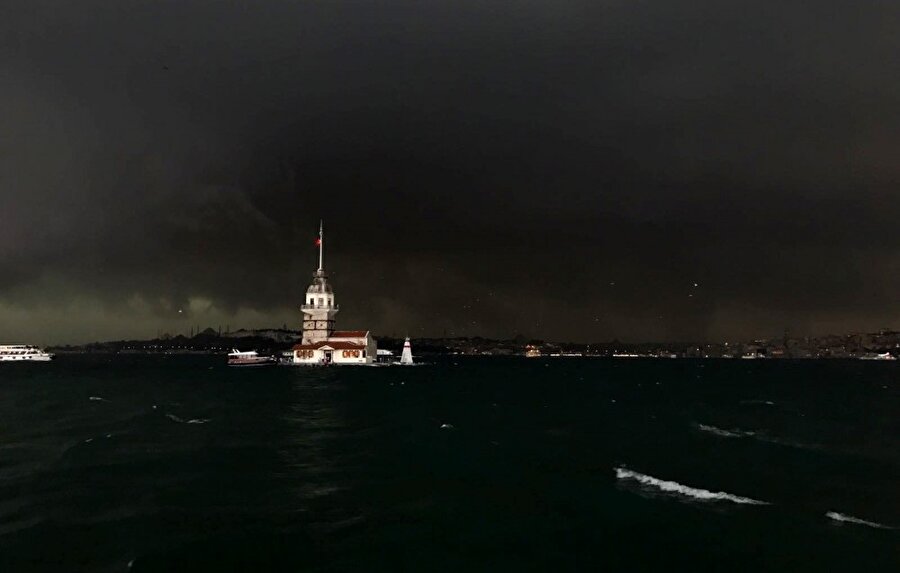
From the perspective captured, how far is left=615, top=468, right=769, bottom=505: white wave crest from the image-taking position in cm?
3912

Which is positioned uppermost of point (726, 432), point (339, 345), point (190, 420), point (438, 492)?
point (339, 345)

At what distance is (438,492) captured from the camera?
40219mm

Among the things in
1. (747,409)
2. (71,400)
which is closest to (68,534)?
(71,400)

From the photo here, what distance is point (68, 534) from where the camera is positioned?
3092 centimetres

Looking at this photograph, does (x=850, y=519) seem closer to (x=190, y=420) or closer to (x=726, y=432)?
(x=726, y=432)

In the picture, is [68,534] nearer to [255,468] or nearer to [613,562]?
[255,468]

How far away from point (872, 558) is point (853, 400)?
105115 millimetres

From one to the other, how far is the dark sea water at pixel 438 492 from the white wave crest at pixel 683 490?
0.64 feet

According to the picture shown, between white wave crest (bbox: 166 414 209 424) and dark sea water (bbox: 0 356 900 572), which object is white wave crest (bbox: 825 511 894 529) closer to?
dark sea water (bbox: 0 356 900 572)

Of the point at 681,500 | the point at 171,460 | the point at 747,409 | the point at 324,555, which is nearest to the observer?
the point at 324,555

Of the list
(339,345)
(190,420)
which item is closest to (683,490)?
(190,420)

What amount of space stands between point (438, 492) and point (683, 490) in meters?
15.6

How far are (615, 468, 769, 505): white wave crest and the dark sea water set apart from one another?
0.64 ft

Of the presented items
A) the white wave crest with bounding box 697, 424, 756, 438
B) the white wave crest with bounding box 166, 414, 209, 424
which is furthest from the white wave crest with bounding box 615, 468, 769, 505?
the white wave crest with bounding box 166, 414, 209, 424
